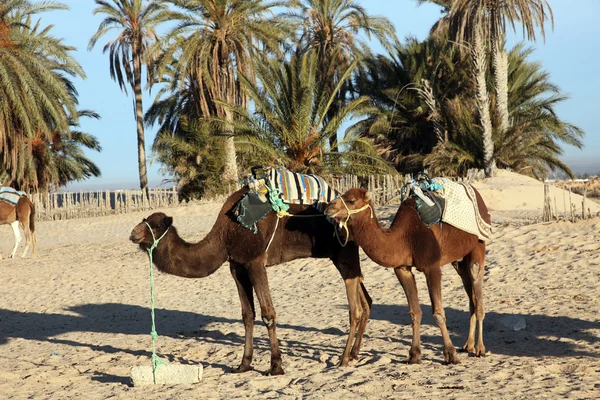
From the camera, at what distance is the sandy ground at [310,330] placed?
6281 mm

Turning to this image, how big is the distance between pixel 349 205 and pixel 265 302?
1.28m

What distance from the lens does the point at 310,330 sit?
8945 millimetres

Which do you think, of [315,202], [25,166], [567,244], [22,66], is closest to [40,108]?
[22,66]

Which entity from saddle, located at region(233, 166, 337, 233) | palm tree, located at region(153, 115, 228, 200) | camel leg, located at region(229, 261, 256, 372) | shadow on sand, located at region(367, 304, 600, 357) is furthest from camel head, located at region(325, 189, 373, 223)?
palm tree, located at region(153, 115, 228, 200)

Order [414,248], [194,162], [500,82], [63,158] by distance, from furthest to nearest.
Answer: [63,158] < [194,162] < [500,82] < [414,248]

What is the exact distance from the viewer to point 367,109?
2588 cm

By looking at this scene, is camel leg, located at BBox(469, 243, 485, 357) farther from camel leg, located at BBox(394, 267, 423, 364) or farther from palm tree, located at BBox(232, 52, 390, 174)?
palm tree, located at BBox(232, 52, 390, 174)

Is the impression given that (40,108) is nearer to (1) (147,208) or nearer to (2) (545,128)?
(1) (147,208)

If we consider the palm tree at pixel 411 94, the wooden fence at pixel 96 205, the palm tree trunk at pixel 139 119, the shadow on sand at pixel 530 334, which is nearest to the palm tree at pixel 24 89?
the wooden fence at pixel 96 205

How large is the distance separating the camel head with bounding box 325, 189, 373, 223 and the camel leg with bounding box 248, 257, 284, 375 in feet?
3.37

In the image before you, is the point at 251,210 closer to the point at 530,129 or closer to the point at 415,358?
the point at 415,358

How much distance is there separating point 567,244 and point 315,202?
6.51m

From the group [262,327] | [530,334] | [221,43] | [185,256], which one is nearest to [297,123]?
[221,43]

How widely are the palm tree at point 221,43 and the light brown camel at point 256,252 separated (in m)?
Answer: 17.2
